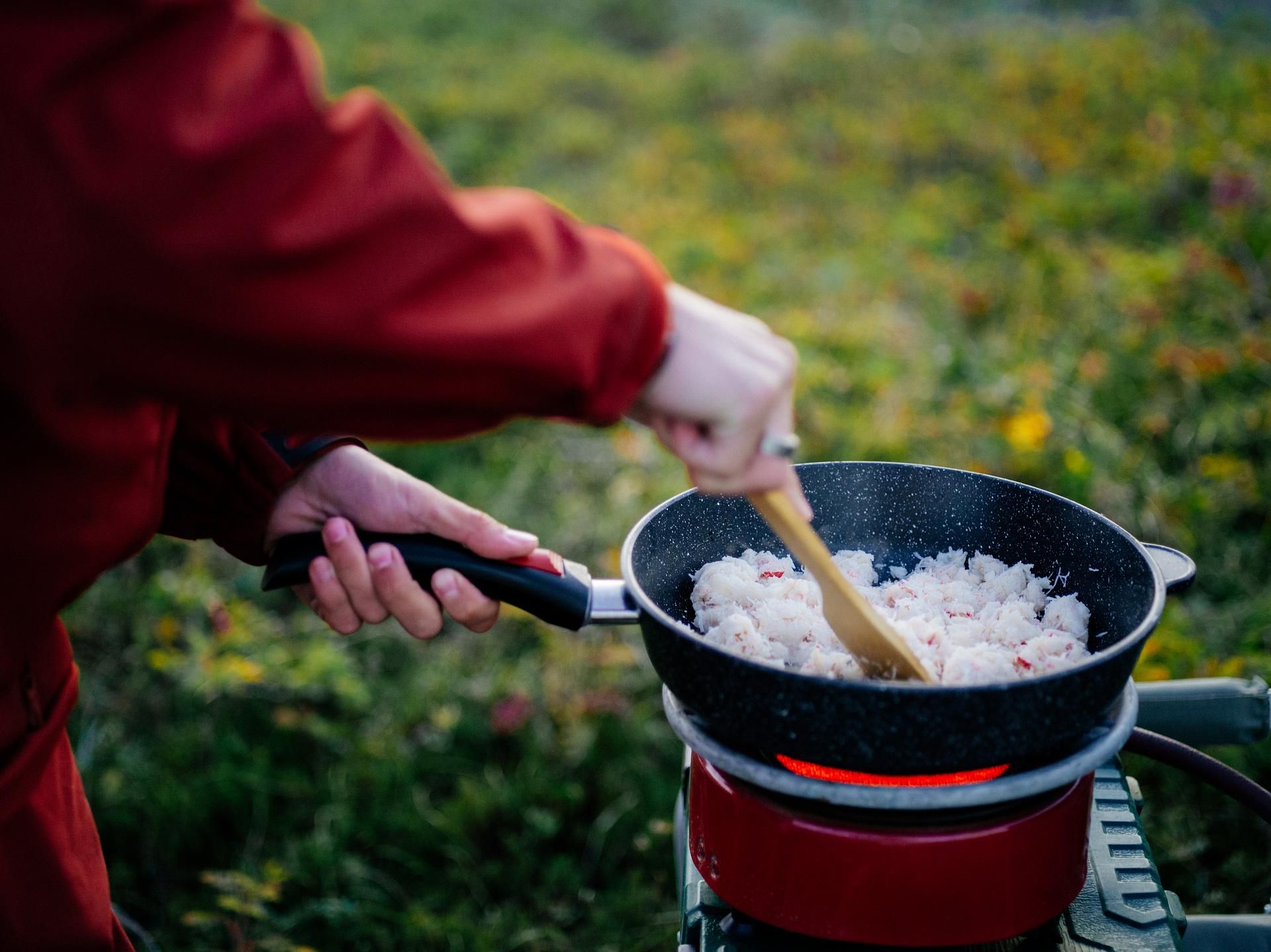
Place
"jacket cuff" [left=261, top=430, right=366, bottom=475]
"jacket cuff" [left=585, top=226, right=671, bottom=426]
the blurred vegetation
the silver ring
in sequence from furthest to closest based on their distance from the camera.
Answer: the blurred vegetation → "jacket cuff" [left=261, top=430, right=366, bottom=475] → the silver ring → "jacket cuff" [left=585, top=226, right=671, bottom=426]

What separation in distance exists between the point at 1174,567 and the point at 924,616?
437 millimetres

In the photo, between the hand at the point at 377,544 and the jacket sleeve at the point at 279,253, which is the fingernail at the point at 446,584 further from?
the jacket sleeve at the point at 279,253

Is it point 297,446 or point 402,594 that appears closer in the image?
point 402,594

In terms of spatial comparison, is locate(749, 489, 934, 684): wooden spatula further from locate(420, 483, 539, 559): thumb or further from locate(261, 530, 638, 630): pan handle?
locate(420, 483, 539, 559): thumb

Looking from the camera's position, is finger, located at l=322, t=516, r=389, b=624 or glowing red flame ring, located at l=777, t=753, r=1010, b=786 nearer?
glowing red flame ring, located at l=777, t=753, r=1010, b=786

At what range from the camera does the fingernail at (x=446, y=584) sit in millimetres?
1651

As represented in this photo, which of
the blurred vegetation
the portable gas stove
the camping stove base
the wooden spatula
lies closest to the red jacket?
the wooden spatula

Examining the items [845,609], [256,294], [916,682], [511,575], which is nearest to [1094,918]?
[916,682]

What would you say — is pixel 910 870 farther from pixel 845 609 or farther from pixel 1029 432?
pixel 1029 432

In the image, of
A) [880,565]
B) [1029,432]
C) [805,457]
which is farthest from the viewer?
[805,457]

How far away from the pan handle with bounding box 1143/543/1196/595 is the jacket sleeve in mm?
1121

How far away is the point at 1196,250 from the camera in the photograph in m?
4.76

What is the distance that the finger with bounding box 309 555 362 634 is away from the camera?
1690 millimetres

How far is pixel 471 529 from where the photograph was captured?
171 cm
